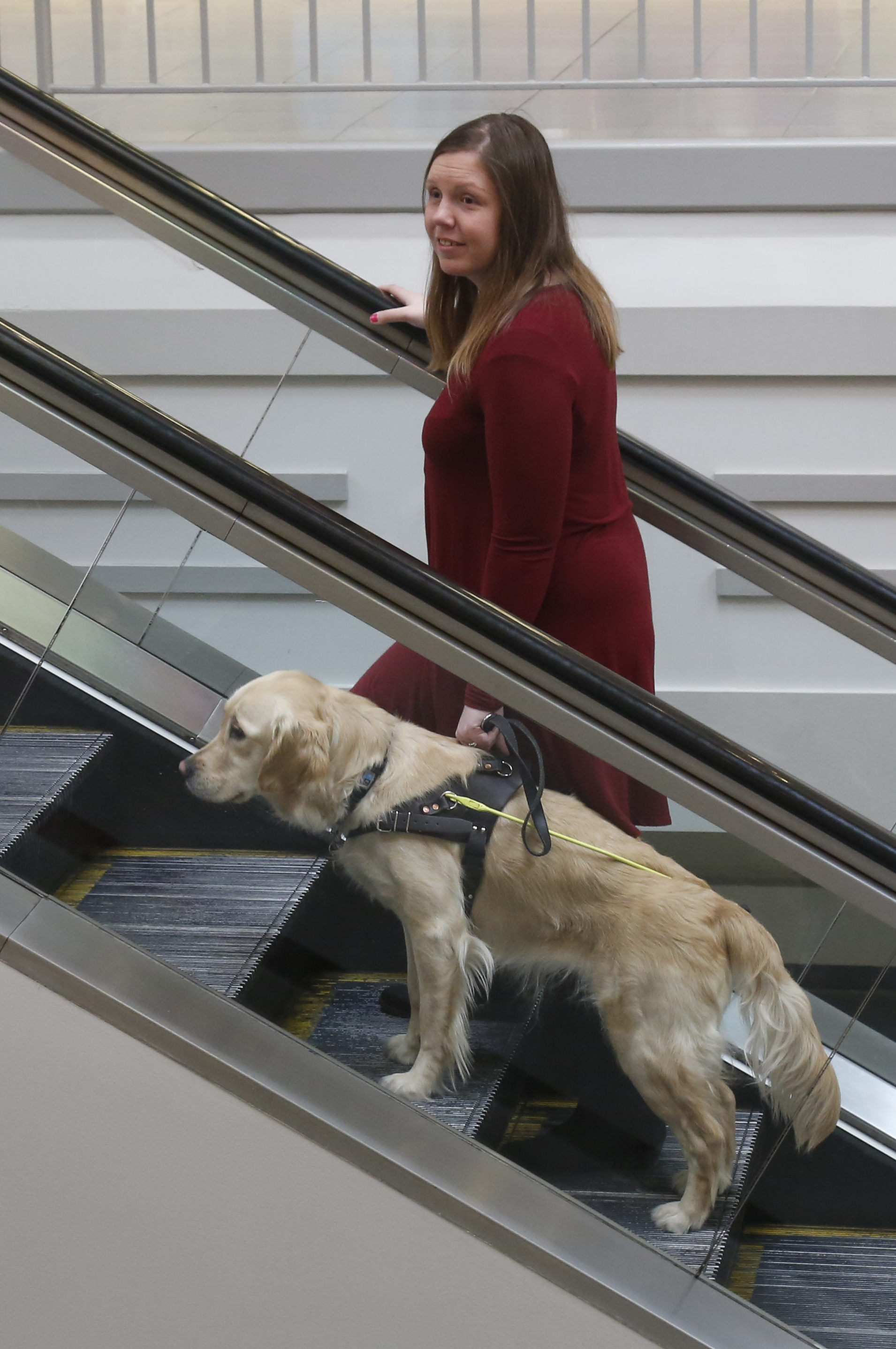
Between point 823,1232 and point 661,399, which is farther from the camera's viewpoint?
point 661,399

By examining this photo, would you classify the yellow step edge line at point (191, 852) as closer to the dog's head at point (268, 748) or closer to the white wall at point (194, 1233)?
the dog's head at point (268, 748)

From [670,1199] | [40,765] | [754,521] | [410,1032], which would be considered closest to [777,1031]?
[670,1199]

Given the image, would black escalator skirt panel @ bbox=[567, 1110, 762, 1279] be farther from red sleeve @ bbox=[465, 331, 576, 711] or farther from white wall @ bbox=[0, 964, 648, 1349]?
red sleeve @ bbox=[465, 331, 576, 711]

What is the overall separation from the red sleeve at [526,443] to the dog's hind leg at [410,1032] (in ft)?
Result: 1.77

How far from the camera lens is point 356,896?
1.75 metres

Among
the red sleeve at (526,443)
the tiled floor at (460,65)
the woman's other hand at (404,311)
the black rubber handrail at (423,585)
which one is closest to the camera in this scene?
the black rubber handrail at (423,585)

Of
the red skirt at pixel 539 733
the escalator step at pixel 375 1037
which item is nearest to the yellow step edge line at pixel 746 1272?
the escalator step at pixel 375 1037

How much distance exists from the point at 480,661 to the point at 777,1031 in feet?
2.18

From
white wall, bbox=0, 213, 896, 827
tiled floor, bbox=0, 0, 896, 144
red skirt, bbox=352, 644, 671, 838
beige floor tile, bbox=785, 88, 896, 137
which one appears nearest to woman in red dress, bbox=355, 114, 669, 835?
red skirt, bbox=352, 644, 671, 838

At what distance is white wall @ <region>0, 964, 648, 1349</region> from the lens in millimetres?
1762

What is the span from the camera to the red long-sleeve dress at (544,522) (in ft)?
5.65

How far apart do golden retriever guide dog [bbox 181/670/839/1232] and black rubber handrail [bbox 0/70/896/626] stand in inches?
43.1

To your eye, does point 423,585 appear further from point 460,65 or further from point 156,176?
point 460,65

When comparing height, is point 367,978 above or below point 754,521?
below
